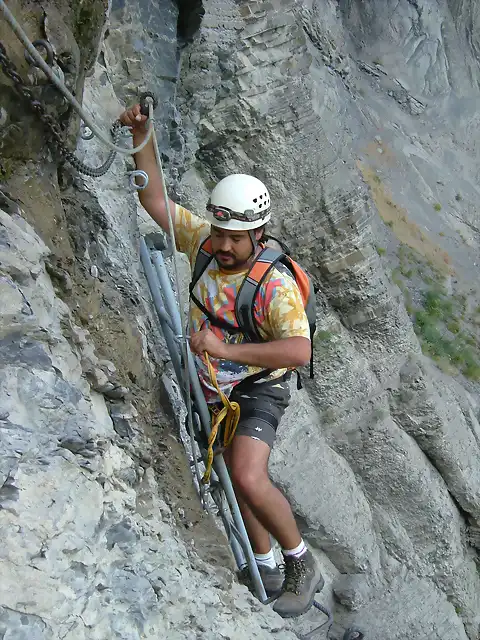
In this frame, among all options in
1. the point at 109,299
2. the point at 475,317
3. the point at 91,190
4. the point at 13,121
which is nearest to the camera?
the point at 13,121

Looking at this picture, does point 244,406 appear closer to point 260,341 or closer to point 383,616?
point 260,341

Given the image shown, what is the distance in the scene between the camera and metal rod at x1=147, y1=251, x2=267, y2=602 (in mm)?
3824

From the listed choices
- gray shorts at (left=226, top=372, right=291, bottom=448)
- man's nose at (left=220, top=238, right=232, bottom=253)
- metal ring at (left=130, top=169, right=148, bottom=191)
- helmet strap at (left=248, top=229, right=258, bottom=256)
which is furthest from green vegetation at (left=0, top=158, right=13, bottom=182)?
gray shorts at (left=226, top=372, right=291, bottom=448)

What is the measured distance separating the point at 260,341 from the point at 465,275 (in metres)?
14.2

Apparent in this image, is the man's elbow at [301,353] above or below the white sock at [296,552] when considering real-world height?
above

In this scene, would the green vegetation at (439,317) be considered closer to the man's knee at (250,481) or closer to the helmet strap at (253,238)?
the man's knee at (250,481)

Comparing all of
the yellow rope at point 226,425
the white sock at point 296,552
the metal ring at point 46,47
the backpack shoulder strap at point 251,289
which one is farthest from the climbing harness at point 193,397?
the metal ring at point 46,47

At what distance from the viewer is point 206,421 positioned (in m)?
3.93

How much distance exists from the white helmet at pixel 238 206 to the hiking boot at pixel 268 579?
222 centimetres

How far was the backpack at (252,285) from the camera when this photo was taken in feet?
11.8

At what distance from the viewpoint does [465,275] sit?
16.6m

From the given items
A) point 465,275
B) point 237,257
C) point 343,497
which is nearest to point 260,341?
point 237,257

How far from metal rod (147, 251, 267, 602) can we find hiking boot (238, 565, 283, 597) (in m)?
0.09

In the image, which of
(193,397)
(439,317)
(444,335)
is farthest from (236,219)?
(439,317)
